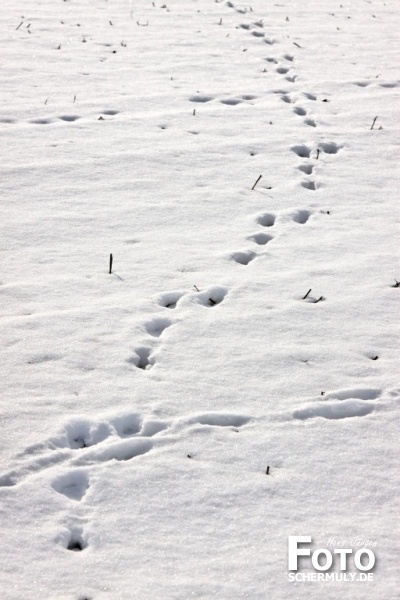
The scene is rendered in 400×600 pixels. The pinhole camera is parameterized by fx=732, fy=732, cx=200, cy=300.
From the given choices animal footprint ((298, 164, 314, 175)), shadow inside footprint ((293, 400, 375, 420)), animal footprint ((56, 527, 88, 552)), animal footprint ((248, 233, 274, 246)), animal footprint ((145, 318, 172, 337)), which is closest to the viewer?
animal footprint ((56, 527, 88, 552))

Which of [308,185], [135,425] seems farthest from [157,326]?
[308,185]

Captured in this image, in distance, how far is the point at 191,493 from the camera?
2.69 m

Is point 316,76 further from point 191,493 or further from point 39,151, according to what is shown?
point 191,493

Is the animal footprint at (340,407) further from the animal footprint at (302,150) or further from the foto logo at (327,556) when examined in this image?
the animal footprint at (302,150)

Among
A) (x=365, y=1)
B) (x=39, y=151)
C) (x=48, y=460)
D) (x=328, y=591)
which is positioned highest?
(x=365, y=1)

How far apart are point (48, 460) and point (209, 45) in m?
5.40

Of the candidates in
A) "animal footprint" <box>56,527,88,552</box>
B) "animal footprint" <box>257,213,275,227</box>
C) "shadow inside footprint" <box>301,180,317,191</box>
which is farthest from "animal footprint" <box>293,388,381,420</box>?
"shadow inside footprint" <box>301,180,317,191</box>

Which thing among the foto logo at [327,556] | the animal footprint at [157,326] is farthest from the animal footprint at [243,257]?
the foto logo at [327,556]

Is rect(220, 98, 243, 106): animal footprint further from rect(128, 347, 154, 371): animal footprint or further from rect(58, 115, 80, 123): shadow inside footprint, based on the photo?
rect(128, 347, 154, 371): animal footprint

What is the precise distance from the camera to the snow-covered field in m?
2.54

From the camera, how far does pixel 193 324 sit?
3568mm

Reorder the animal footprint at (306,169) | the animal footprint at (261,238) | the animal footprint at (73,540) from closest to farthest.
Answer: the animal footprint at (73,540) → the animal footprint at (261,238) → the animal footprint at (306,169)

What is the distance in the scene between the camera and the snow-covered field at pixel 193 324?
2539mm

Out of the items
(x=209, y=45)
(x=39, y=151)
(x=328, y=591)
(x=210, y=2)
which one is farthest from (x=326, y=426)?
(x=210, y=2)
